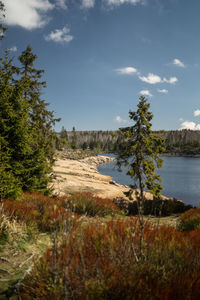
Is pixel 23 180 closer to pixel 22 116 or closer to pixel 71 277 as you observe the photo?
pixel 22 116

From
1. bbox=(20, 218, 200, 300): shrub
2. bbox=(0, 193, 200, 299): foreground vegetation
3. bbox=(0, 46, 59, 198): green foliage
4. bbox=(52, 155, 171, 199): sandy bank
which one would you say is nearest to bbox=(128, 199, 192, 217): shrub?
bbox=(52, 155, 171, 199): sandy bank

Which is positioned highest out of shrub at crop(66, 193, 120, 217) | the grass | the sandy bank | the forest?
the forest

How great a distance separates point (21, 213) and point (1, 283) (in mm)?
2813

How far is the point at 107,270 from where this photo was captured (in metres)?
2.40

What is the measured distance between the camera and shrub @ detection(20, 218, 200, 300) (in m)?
2.07

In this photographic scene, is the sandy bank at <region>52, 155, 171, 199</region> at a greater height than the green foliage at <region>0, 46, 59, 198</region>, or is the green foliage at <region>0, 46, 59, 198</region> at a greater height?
the green foliage at <region>0, 46, 59, 198</region>

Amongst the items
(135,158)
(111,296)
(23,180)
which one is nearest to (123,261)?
(111,296)

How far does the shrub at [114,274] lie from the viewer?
2.07m

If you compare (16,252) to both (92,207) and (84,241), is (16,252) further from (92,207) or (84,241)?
(92,207)

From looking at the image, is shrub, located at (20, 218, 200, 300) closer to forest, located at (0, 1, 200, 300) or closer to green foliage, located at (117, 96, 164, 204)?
forest, located at (0, 1, 200, 300)

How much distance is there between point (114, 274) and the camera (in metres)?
2.29

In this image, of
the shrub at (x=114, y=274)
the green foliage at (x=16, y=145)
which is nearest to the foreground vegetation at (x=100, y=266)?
the shrub at (x=114, y=274)

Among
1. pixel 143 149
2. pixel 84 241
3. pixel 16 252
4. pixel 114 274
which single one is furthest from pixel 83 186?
pixel 114 274

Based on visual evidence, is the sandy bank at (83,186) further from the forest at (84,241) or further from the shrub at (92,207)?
the forest at (84,241)
